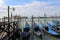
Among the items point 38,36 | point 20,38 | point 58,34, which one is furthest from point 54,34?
point 20,38

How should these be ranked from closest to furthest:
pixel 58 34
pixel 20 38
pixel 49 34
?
pixel 20 38
pixel 58 34
pixel 49 34

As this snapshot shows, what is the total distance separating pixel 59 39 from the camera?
2020cm

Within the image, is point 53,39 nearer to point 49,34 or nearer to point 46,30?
point 49,34

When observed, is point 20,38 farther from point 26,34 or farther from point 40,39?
point 40,39

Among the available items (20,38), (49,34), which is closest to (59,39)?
(49,34)

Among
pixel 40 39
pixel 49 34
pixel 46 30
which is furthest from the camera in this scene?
pixel 46 30

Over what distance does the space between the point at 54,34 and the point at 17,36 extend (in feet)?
20.4

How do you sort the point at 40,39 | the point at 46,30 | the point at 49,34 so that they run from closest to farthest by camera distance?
the point at 40,39
the point at 49,34
the point at 46,30

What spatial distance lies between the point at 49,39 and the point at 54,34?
160cm

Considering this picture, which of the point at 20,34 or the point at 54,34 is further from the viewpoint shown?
the point at 54,34

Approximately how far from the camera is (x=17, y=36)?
17.7 metres

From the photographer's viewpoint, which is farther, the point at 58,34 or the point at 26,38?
the point at 58,34

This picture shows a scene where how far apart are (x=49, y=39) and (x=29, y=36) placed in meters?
3.31

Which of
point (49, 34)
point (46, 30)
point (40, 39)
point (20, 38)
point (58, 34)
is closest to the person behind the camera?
point (20, 38)
